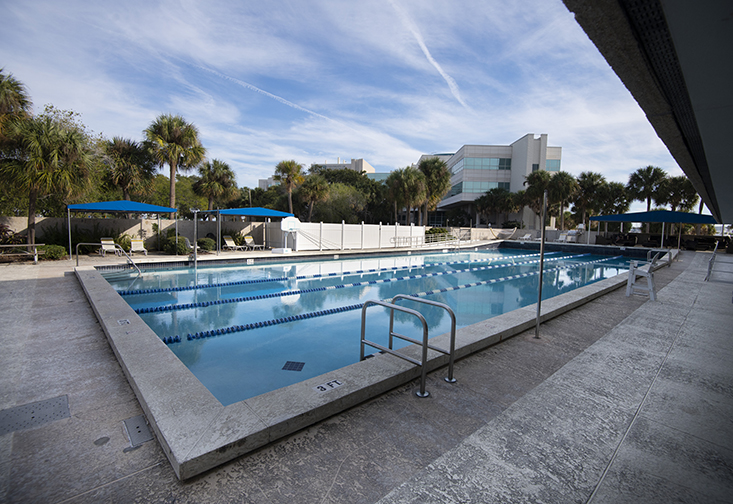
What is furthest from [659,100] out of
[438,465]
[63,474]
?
[63,474]

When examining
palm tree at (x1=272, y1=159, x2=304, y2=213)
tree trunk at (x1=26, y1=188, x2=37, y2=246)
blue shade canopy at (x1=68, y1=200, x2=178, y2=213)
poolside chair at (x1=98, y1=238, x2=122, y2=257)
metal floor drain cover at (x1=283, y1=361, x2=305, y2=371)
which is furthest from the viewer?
palm tree at (x1=272, y1=159, x2=304, y2=213)

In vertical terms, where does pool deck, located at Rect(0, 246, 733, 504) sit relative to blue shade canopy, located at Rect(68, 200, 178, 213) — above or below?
below

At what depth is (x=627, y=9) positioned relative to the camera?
148cm

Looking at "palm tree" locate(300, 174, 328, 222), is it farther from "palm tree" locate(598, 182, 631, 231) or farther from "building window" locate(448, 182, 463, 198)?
"palm tree" locate(598, 182, 631, 231)

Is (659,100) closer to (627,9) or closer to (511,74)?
(627,9)

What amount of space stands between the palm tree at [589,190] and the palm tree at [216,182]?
35.9 metres

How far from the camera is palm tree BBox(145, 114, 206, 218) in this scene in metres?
20.5

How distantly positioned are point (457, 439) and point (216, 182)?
31.5 metres

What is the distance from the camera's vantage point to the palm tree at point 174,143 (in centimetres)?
2050

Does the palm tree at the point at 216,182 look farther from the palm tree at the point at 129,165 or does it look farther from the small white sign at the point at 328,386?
the small white sign at the point at 328,386

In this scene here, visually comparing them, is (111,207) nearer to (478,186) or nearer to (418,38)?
(418,38)

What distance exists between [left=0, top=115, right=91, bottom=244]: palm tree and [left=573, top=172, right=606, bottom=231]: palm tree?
137ft

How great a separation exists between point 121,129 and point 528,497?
92.0 feet

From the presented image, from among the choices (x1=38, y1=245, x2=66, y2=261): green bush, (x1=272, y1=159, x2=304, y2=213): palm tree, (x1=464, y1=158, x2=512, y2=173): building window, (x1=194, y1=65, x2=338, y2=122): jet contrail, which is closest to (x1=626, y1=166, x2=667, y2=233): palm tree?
(x1=464, y1=158, x2=512, y2=173): building window
